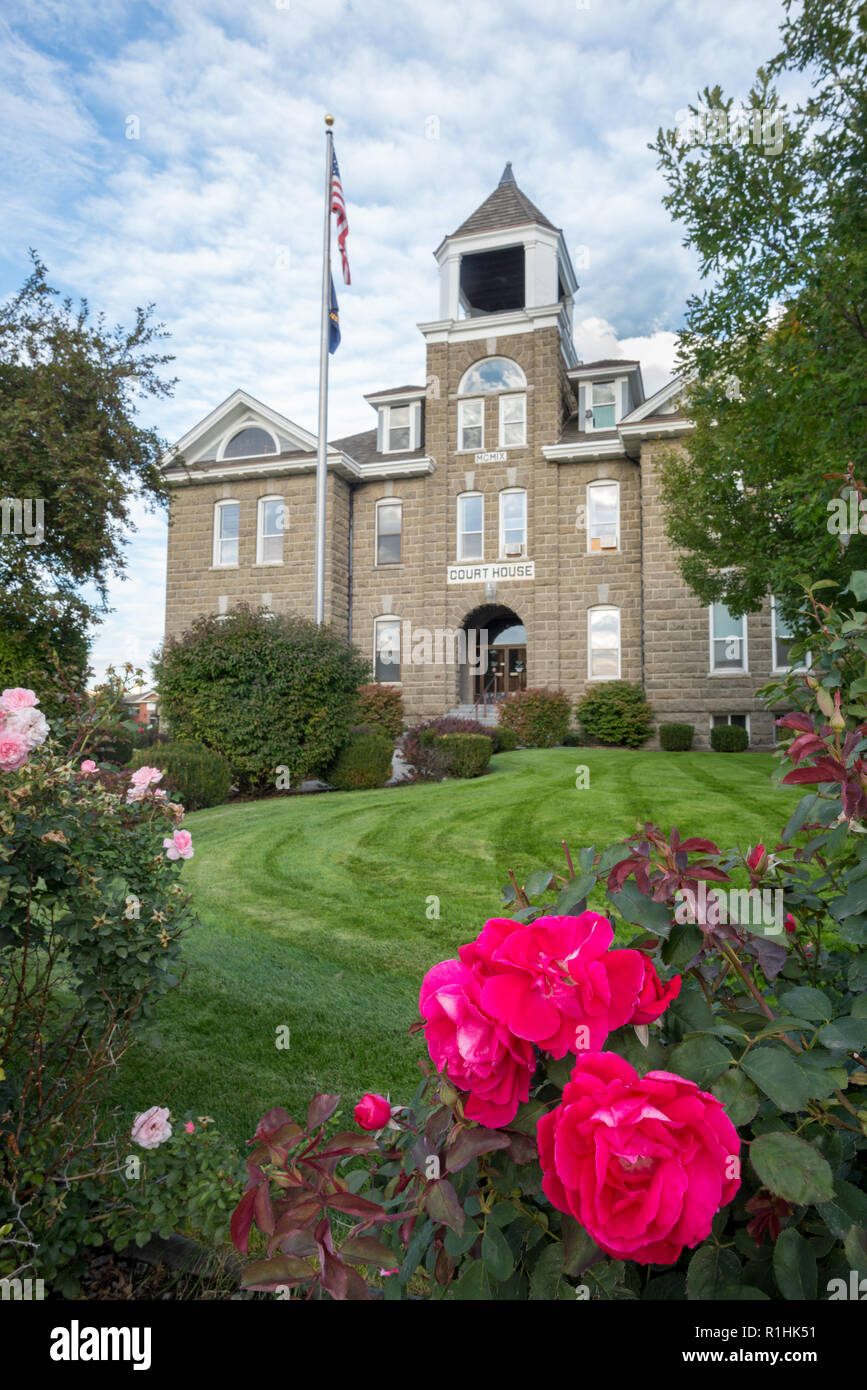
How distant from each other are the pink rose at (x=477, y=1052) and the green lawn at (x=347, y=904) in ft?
8.30

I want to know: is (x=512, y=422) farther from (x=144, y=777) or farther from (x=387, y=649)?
(x=144, y=777)

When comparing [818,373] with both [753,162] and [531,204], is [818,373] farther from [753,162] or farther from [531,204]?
[531,204]

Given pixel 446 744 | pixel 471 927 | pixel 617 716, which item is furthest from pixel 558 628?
pixel 471 927

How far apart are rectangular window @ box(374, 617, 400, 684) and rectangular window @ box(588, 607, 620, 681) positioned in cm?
600

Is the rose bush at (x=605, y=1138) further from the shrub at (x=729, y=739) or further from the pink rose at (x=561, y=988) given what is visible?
the shrub at (x=729, y=739)

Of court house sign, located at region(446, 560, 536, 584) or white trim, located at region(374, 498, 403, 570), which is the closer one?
court house sign, located at region(446, 560, 536, 584)

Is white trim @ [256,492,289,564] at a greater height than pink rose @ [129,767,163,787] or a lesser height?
greater

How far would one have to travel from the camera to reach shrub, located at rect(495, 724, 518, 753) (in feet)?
60.5

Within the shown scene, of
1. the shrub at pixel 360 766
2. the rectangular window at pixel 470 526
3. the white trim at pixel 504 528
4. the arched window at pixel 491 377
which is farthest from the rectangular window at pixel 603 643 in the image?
the shrub at pixel 360 766

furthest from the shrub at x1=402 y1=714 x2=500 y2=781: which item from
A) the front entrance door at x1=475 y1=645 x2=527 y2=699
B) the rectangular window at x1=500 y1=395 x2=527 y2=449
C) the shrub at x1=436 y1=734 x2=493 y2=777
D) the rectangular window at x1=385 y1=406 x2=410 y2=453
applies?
the rectangular window at x1=385 y1=406 x2=410 y2=453

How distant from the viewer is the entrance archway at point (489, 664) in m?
23.9

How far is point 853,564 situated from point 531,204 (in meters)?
22.2

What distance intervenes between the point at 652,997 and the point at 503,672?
23763mm

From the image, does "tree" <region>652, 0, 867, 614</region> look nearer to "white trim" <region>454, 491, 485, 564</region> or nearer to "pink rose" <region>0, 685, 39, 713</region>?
"pink rose" <region>0, 685, 39, 713</region>
